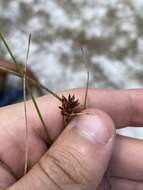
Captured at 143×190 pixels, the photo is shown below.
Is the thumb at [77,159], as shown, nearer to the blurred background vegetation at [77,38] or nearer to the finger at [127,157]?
the finger at [127,157]

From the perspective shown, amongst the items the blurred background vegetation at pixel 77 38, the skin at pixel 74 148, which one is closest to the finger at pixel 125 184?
the skin at pixel 74 148

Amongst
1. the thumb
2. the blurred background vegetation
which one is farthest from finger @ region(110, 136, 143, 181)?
the blurred background vegetation

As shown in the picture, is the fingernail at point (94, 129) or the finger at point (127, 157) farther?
the finger at point (127, 157)

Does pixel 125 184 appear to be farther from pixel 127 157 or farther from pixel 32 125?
pixel 32 125

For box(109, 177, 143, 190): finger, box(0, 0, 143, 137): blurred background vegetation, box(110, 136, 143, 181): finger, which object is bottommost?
box(109, 177, 143, 190): finger

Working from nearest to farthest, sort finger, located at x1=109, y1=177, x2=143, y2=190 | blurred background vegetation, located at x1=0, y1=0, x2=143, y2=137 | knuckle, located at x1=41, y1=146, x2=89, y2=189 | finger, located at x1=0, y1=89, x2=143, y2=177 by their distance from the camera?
knuckle, located at x1=41, y1=146, x2=89, y2=189 → finger, located at x1=0, y1=89, x2=143, y2=177 → finger, located at x1=109, y1=177, x2=143, y2=190 → blurred background vegetation, located at x1=0, y1=0, x2=143, y2=137

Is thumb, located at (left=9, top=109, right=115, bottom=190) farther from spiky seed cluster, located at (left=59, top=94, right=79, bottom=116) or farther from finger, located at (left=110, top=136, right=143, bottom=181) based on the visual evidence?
finger, located at (left=110, top=136, right=143, bottom=181)

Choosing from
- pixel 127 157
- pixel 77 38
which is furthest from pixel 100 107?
pixel 77 38
